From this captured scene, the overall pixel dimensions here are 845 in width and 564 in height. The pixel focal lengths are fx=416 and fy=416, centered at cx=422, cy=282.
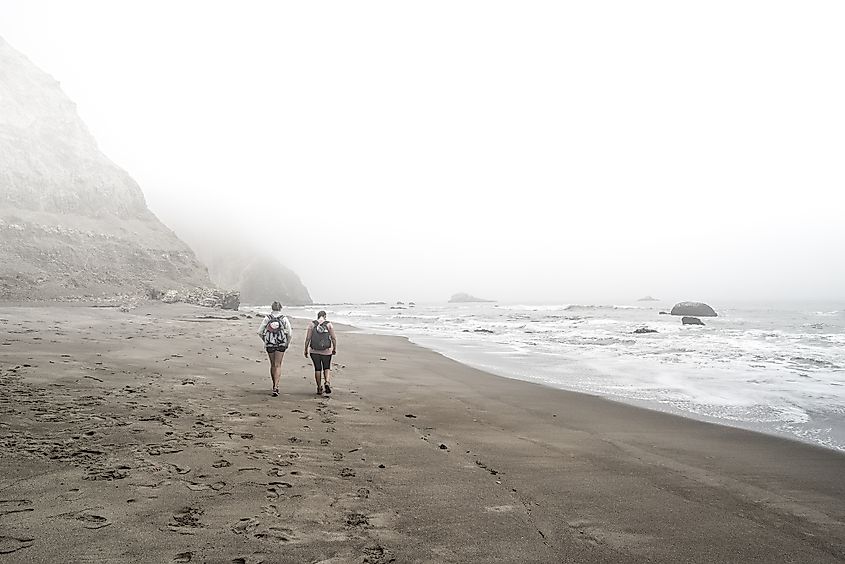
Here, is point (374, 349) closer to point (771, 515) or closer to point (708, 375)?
point (708, 375)

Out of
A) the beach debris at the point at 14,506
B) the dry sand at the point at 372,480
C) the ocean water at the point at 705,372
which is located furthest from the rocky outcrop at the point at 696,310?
the beach debris at the point at 14,506

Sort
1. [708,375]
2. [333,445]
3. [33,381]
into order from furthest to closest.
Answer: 1. [708,375]
2. [33,381]
3. [333,445]

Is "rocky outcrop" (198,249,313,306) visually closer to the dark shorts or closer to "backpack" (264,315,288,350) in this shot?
"backpack" (264,315,288,350)

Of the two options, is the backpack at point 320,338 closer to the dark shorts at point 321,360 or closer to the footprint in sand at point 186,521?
the dark shorts at point 321,360

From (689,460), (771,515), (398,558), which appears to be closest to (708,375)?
(689,460)

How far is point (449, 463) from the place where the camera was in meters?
5.59

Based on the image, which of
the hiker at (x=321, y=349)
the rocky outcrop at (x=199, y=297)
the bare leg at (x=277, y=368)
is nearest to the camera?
the bare leg at (x=277, y=368)

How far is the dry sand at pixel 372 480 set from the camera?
3.45 m

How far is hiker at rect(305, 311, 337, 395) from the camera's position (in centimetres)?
972

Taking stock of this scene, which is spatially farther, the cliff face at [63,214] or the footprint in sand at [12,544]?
the cliff face at [63,214]

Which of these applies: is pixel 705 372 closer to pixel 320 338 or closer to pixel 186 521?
pixel 320 338

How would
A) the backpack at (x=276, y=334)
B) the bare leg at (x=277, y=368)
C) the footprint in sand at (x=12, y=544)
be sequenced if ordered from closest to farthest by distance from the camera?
the footprint in sand at (x=12, y=544) → the bare leg at (x=277, y=368) → the backpack at (x=276, y=334)

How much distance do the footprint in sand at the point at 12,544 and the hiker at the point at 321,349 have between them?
656 cm

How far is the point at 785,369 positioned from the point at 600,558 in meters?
17.2
